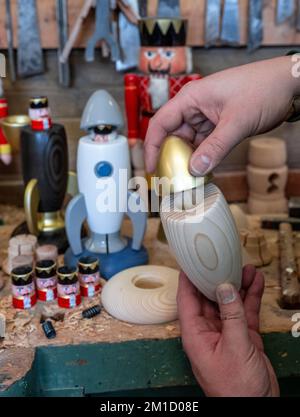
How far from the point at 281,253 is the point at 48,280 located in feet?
1.35

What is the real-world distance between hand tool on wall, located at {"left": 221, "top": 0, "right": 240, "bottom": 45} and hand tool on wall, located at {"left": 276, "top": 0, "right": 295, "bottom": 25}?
0.33 ft

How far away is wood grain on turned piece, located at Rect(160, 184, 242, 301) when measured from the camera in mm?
655

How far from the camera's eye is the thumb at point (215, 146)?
64cm

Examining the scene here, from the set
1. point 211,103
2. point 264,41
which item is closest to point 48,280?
point 211,103

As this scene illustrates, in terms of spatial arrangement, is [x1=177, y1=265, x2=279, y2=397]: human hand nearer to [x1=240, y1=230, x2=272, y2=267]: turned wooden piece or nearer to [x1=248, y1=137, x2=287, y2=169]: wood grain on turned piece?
[x1=240, y1=230, x2=272, y2=267]: turned wooden piece

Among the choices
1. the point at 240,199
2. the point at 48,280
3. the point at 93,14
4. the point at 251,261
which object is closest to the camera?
the point at 48,280

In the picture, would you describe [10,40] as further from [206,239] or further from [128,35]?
[206,239]

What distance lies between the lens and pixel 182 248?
674 mm

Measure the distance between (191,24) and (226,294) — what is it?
33.6 inches

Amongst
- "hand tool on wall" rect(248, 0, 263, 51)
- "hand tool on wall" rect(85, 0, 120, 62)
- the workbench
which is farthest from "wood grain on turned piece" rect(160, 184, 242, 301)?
"hand tool on wall" rect(248, 0, 263, 51)

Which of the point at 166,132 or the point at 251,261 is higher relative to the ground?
the point at 166,132

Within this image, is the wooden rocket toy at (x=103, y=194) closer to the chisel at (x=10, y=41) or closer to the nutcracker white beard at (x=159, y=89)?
the nutcracker white beard at (x=159, y=89)

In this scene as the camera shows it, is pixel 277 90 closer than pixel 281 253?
Yes

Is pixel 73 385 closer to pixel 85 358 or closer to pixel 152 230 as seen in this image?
pixel 85 358
